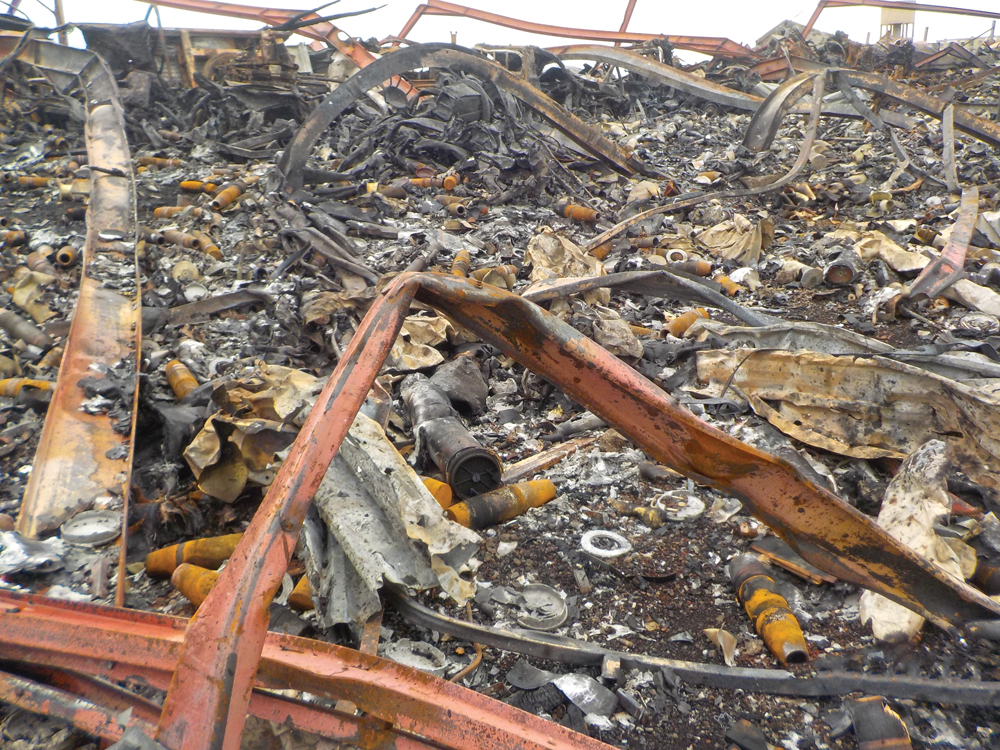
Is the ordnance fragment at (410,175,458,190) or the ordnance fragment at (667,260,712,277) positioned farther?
the ordnance fragment at (410,175,458,190)

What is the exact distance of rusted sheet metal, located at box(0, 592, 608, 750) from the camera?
1312 mm

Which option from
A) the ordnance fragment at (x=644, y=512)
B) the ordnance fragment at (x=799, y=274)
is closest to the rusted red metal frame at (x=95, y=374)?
the ordnance fragment at (x=644, y=512)

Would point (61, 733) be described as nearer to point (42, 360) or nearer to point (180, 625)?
point (180, 625)

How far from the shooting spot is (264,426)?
251cm

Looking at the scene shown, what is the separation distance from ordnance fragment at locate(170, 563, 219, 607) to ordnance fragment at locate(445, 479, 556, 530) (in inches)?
34.7

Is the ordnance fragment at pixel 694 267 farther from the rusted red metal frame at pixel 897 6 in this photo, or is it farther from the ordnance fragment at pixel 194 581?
the rusted red metal frame at pixel 897 6

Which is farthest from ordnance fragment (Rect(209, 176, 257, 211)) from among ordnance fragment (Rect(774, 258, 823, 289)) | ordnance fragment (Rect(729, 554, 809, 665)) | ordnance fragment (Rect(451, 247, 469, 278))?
ordnance fragment (Rect(729, 554, 809, 665))

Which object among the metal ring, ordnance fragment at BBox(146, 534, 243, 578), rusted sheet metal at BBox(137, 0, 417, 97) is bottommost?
the metal ring

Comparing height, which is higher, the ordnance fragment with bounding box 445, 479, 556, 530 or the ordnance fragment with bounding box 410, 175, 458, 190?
the ordnance fragment with bounding box 410, 175, 458, 190

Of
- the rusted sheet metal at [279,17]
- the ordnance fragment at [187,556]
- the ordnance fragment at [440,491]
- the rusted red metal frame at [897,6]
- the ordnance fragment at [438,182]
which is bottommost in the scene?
the ordnance fragment at [187,556]

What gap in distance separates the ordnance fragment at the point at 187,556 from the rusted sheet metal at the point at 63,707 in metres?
0.76

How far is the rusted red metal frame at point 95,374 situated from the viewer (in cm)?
225

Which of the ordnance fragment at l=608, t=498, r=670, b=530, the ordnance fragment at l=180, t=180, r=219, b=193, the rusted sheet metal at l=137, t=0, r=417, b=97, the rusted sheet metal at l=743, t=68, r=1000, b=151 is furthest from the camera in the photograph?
the rusted sheet metal at l=137, t=0, r=417, b=97

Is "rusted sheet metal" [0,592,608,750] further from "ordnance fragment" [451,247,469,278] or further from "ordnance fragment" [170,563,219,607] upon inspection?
"ordnance fragment" [451,247,469,278]
